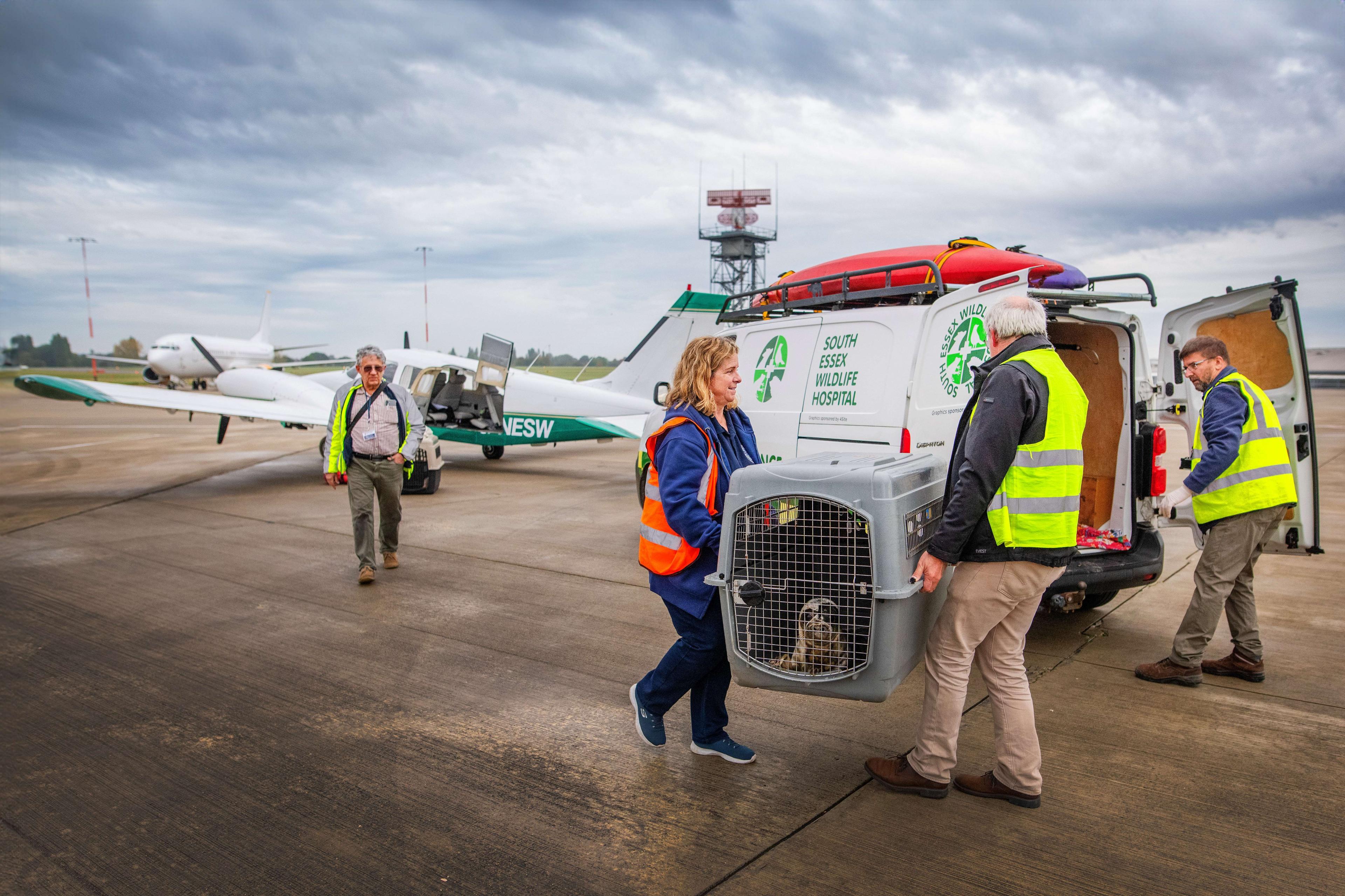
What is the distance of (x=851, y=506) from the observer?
260 centimetres

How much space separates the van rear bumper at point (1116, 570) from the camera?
4195mm

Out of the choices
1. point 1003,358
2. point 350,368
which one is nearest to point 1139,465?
point 1003,358

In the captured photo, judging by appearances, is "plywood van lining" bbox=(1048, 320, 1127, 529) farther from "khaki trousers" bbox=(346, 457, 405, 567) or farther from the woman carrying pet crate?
"khaki trousers" bbox=(346, 457, 405, 567)

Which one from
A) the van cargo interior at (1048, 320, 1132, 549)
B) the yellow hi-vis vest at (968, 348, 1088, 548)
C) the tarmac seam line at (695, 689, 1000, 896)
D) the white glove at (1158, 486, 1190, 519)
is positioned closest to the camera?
the tarmac seam line at (695, 689, 1000, 896)

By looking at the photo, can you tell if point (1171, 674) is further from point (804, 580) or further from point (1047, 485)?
point (804, 580)

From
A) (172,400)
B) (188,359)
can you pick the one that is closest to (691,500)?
(172,400)

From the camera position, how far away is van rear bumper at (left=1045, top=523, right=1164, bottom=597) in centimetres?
420

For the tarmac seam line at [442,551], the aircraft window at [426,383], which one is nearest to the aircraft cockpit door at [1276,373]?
the tarmac seam line at [442,551]

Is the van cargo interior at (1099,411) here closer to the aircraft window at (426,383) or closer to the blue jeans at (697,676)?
the blue jeans at (697,676)

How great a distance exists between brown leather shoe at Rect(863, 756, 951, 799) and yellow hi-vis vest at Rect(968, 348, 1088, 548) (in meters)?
0.97

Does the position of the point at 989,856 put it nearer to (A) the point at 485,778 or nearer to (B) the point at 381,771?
(A) the point at 485,778

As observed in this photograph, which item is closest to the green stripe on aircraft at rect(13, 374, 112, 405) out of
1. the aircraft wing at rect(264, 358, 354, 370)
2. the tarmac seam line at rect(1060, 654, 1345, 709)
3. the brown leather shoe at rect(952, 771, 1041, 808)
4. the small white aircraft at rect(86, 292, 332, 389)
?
the aircraft wing at rect(264, 358, 354, 370)

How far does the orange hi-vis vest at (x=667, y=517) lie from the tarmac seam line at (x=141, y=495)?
8368 mm

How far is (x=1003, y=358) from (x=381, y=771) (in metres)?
2.92
